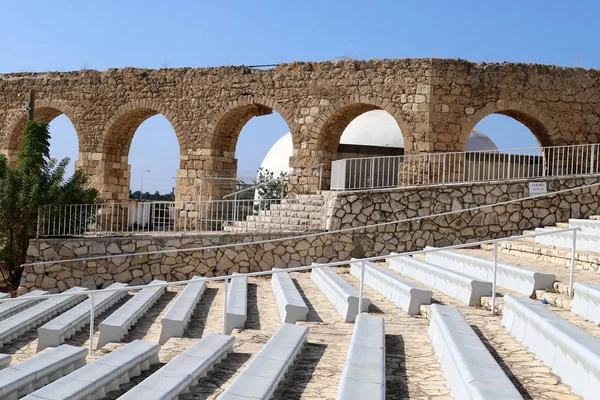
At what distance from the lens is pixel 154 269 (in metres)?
12.9

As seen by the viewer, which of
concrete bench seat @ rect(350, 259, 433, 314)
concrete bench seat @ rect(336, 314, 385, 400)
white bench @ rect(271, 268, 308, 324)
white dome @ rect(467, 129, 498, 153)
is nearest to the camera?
concrete bench seat @ rect(336, 314, 385, 400)

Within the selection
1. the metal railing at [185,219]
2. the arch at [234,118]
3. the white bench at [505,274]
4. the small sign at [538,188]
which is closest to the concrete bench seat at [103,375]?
the white bench at [505,274]

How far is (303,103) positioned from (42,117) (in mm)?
8097

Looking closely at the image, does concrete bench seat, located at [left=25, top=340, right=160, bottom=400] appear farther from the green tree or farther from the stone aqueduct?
the stone aqueduct

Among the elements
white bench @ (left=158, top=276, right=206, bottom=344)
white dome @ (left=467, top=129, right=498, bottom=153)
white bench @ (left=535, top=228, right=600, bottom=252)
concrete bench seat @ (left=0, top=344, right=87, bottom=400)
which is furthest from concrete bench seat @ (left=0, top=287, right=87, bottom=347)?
white dome @ (left=467, top=129, right=498, bottom=153)

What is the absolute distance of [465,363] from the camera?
4.14m

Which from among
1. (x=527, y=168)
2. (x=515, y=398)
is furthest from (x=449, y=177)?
(x=515, y=398)

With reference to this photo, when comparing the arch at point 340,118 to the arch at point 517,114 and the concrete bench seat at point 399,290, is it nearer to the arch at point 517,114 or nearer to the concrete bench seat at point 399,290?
the arch at point 517,114

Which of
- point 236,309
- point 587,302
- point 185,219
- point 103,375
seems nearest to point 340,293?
point 236,309

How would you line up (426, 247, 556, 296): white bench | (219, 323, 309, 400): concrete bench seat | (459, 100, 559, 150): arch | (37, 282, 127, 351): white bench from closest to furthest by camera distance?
(219, 323, 309, 400): concrete bench seat
(426, 247, 556, 296): white bench
(37, 282, 127, 351): white bench
(459, 100, 559, 150): arch

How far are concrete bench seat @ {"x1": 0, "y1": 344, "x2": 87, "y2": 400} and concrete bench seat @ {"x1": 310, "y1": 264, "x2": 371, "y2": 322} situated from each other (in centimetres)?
268

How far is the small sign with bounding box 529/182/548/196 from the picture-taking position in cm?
1316

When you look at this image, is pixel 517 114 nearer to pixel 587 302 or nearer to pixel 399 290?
pixel 399 290

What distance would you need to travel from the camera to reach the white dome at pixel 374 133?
68.4ft
